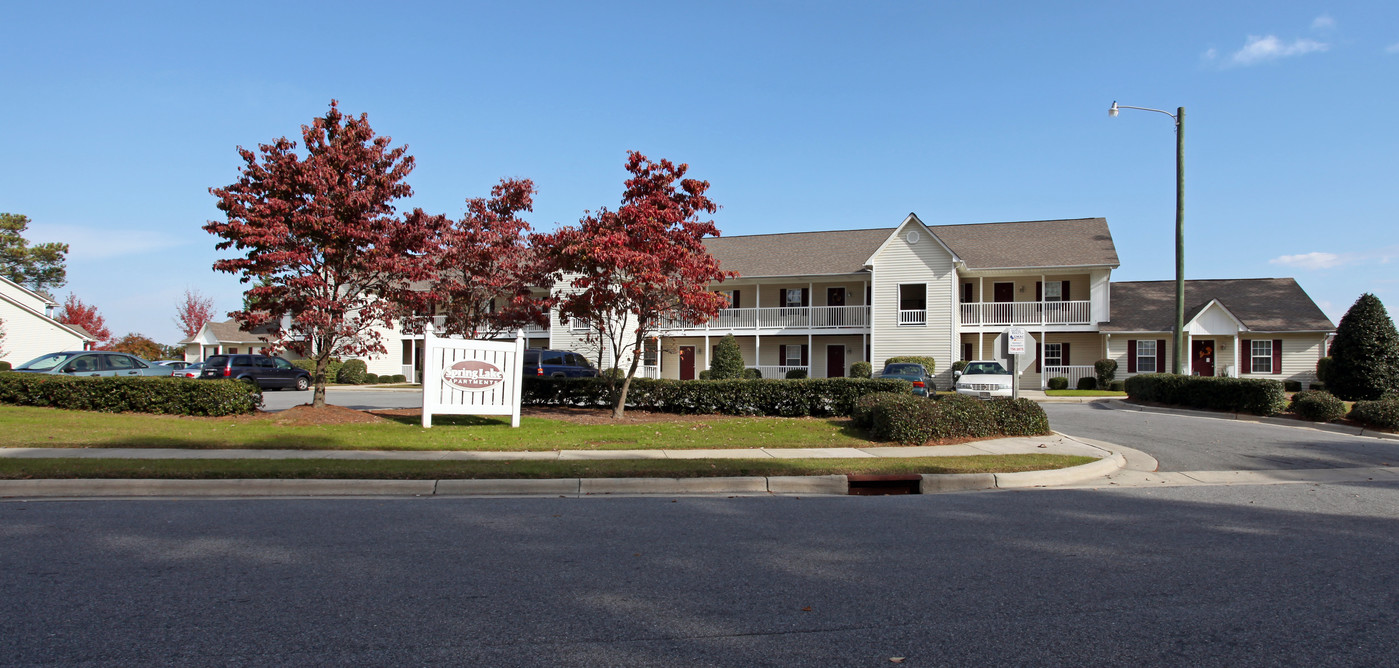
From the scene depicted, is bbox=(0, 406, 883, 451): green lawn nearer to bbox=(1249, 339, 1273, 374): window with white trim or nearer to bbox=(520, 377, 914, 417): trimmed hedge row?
bbox=(520, 377, 914, 417): trimmed hedge row

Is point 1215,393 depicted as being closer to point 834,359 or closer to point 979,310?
point 979,310

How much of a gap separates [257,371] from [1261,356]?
40260mm

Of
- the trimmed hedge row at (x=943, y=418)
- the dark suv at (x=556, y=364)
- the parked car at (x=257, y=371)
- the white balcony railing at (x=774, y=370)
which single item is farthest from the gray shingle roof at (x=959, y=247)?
the trimmed hedge row at (x=943, y=418)

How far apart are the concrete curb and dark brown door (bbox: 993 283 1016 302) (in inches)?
535

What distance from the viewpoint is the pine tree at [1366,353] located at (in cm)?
1998

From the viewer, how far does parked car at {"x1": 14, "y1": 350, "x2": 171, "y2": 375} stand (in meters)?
21.3

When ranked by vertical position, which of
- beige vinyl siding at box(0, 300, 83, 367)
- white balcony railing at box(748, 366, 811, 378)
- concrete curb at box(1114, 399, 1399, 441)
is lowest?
concrete curb at box(1114, 399, 1399, 441)

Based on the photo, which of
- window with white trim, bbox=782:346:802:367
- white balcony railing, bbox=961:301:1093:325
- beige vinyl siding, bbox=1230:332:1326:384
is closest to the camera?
beige vinyl siding, bbox=1230:332:1326:384

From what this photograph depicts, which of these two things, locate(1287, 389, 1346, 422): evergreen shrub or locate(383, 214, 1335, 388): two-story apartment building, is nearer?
locate(1287, 389, 1346, 422): evergreen shrub

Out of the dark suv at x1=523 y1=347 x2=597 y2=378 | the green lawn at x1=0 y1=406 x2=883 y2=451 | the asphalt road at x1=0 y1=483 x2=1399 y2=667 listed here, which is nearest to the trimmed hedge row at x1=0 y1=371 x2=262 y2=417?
the green lawn at x1=0 y1=406 x2=883 y2=451

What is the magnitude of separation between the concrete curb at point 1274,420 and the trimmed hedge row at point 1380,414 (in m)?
0.18

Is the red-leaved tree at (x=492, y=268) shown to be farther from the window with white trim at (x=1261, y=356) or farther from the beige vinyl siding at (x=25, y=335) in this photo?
the beige vinyl siding at (x=25, y=335)

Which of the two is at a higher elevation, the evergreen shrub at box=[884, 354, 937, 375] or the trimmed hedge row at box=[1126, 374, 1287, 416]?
the evergreen shrub at box=[884, 354, 937, 375]

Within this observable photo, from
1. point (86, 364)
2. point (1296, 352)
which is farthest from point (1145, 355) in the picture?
point (86, 364)
